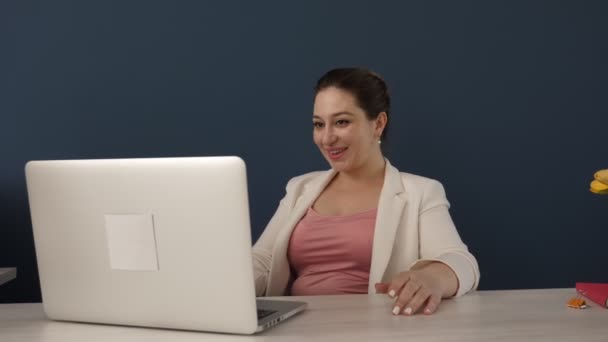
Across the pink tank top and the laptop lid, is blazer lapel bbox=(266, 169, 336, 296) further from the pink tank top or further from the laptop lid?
the laptop lid

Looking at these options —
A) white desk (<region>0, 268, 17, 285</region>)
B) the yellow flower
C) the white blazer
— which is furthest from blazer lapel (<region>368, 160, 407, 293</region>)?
white desk (<region>0, 268, 17, 285</region>)

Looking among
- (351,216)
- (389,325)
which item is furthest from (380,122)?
(389,325)

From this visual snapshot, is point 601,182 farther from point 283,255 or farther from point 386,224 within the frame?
point 283,255

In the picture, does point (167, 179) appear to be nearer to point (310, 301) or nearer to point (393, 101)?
point (310, 301)

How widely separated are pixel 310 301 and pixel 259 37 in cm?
141

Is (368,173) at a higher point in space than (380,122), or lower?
lower

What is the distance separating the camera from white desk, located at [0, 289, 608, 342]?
1.18 m

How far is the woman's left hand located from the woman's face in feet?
2.32

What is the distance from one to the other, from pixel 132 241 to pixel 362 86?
123 cm

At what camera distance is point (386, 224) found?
6.61ft

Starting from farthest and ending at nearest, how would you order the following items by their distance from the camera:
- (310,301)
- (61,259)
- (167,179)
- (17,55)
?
(17,55) < (310,301) < (61,259) < (167,179)

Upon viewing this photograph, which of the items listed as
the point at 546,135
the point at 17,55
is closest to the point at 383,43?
the point at 546,135

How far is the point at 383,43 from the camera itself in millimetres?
2621

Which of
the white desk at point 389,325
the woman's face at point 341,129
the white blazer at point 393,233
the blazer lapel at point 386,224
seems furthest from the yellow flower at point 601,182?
the woman's face at point 341,129
